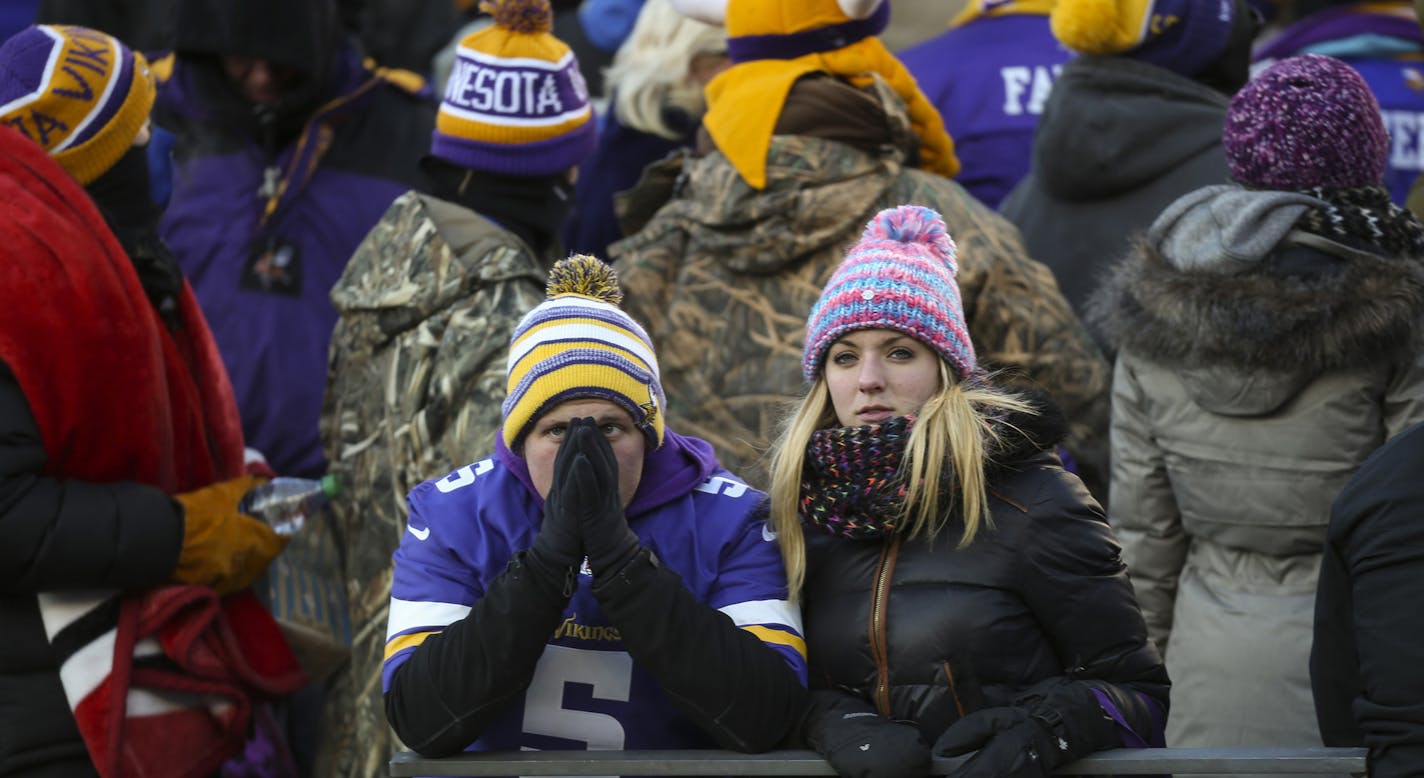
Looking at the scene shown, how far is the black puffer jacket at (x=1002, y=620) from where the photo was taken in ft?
9.74

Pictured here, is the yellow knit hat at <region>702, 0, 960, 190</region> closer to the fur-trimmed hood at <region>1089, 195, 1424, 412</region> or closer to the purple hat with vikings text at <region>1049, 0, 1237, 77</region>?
the purple hat with vikings text at <region>1049, 0, 1237, 77</region>

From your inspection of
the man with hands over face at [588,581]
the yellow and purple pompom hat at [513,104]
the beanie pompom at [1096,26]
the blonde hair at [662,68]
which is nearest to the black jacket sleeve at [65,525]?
the man with hands over face at [588,581]

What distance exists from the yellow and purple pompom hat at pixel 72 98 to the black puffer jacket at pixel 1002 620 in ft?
6.60

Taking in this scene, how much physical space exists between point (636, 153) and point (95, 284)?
8.37 feet

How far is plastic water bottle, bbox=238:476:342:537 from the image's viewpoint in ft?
13.6

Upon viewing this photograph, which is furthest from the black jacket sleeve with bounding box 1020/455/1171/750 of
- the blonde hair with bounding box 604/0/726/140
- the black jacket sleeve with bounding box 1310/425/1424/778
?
the blonde hair with bounding box 604/0/726/140

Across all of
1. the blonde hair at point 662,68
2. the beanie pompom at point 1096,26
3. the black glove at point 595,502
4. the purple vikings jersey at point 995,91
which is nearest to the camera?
the black glove at point 595,502

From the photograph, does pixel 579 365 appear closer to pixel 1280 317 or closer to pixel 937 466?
pixel 937 466

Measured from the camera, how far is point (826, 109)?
14.0 feet

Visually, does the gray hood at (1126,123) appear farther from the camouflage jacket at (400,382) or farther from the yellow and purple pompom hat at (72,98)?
the yellow and purple pompom hat at (72,98)

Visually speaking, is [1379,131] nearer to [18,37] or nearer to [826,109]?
[826,109]

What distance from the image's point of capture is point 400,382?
14.0 feet

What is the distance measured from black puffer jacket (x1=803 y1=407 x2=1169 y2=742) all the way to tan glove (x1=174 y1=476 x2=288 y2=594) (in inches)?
59.0

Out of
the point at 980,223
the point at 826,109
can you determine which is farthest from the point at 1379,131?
the point at 826,109
